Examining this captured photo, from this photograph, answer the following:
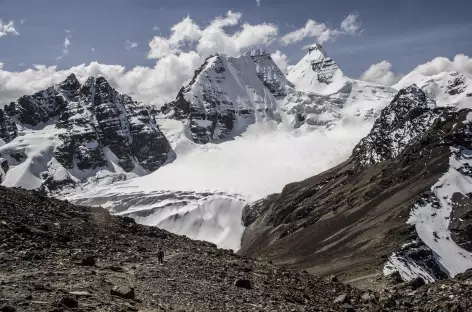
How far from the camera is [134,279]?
88.4 ft

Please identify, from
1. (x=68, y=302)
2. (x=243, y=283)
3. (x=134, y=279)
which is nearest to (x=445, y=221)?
(x=243, y=283)

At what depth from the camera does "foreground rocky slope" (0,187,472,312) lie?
22062 mm

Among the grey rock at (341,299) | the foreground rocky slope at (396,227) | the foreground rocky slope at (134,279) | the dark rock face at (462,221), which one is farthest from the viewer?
the dark rock face at (462,221)

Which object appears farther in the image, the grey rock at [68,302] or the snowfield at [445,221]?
the snowfield at [445,221]

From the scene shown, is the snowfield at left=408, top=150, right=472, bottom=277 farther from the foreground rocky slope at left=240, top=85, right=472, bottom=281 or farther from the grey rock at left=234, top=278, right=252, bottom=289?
the grey rock at left=234, top=278, right=252, bottom=289

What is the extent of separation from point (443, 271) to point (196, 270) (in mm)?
83285

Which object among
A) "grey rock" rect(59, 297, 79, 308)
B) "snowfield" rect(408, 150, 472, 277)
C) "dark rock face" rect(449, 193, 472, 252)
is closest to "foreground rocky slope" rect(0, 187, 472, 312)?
"grey rock" rect(59, 297, 79, 308)

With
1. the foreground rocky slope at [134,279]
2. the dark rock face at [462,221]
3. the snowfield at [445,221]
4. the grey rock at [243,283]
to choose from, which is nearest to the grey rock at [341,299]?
the foreground rocky slope at [134,279]

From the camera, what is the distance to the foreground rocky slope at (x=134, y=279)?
72.4 ft

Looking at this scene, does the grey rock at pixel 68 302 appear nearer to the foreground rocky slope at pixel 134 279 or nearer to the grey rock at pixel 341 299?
the foreground rocky slope at pixel 134 279

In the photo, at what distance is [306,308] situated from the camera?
25.9 metres

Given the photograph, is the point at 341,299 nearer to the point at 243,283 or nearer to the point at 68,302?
the point at 243,283

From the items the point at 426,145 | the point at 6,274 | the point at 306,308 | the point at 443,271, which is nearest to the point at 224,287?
the point at 306,308

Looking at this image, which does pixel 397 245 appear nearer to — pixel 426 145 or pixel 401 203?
pixel 401 203
